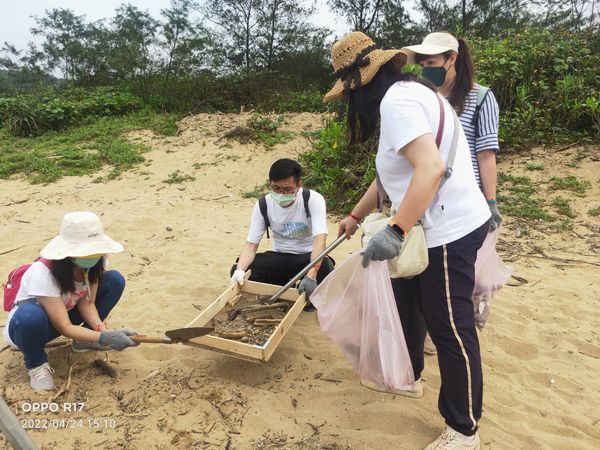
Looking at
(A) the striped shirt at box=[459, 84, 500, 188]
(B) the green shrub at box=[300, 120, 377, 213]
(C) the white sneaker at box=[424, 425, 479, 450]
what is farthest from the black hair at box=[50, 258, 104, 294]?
(B) the green shrub at box=[300, 120, 377, 213]

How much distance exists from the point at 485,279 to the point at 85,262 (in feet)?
6.66

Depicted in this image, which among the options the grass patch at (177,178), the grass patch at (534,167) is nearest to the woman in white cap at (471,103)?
the grass patch at (534,167)

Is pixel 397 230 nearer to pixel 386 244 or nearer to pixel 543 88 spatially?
pixel 386 244

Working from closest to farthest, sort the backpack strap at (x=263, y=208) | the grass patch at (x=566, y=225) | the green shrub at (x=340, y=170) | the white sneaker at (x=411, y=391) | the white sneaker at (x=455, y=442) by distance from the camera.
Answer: the white sneaker at (x=455, y=442), the white sneaker at (x=411, y=391), the backpack strap at (x=263, y=208), the grass patch at (x=566, y=225), the green shrub at (x=340, y=170)

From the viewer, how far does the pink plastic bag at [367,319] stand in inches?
73.3

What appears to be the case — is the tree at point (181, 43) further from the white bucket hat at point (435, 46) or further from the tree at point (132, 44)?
the white bucket hat at point (435, 46)

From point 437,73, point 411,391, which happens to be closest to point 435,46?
point 437,73

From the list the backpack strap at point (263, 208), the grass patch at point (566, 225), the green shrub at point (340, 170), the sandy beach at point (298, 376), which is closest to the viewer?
the sandy beach at point (298, 376)

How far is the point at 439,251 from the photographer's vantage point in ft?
5.35

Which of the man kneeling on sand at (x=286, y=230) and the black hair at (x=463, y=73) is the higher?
the black hair at (x=463, y=73)

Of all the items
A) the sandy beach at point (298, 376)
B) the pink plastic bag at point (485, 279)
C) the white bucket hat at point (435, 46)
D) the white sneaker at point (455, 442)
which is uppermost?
the white bucket hat at point (435, 46)

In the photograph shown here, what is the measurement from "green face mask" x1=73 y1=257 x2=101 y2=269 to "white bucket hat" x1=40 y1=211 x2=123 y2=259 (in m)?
0.08

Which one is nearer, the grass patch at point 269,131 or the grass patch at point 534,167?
the grass patch at point 534,167

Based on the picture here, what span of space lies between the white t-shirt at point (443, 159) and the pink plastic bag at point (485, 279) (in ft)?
2.09
